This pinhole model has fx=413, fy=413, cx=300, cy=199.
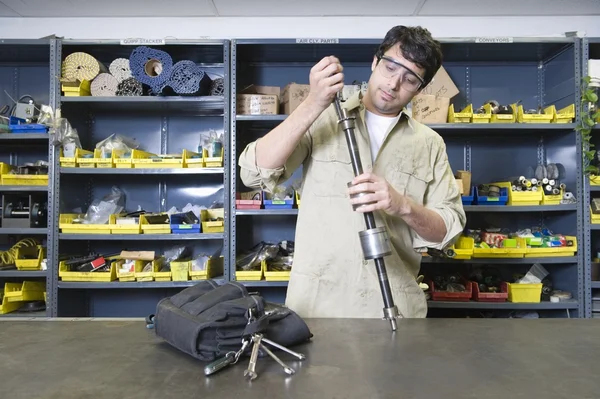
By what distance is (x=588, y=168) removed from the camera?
2443mm

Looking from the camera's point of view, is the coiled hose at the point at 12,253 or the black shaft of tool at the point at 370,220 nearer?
the black shaft of tool at the point at 370,220

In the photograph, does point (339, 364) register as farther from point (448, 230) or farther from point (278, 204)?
point (278, 204)

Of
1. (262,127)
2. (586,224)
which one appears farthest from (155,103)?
(586,224)

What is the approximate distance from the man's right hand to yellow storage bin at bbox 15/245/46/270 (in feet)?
7.65

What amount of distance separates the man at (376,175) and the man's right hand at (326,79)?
13 centimetres

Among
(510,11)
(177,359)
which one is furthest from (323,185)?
(510,11)

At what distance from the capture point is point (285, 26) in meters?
3.11

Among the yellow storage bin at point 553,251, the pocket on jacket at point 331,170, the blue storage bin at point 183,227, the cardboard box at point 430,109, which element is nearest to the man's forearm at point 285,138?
the pocket on jacket at point 331,170

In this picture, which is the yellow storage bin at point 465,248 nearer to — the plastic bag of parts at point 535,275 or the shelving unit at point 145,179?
the plastic bag of parts at point 535,275

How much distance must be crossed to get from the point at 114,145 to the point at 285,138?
6.23 feet

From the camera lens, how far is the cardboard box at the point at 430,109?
8.27ft

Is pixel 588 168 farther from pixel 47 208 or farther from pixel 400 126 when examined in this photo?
pixel 47 208

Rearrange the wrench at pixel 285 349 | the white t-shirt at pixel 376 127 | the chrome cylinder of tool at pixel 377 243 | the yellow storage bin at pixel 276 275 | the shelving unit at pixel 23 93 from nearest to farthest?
the wrench at pixel 285 349 < the chrome cylinder of tool at pixel 377 243 < the white t-shirt at pixel 376 127 < the yellow storage bin at pixel 276 275 < the shelving unit at pixel 23 93

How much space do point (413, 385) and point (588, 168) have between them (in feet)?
7.69
